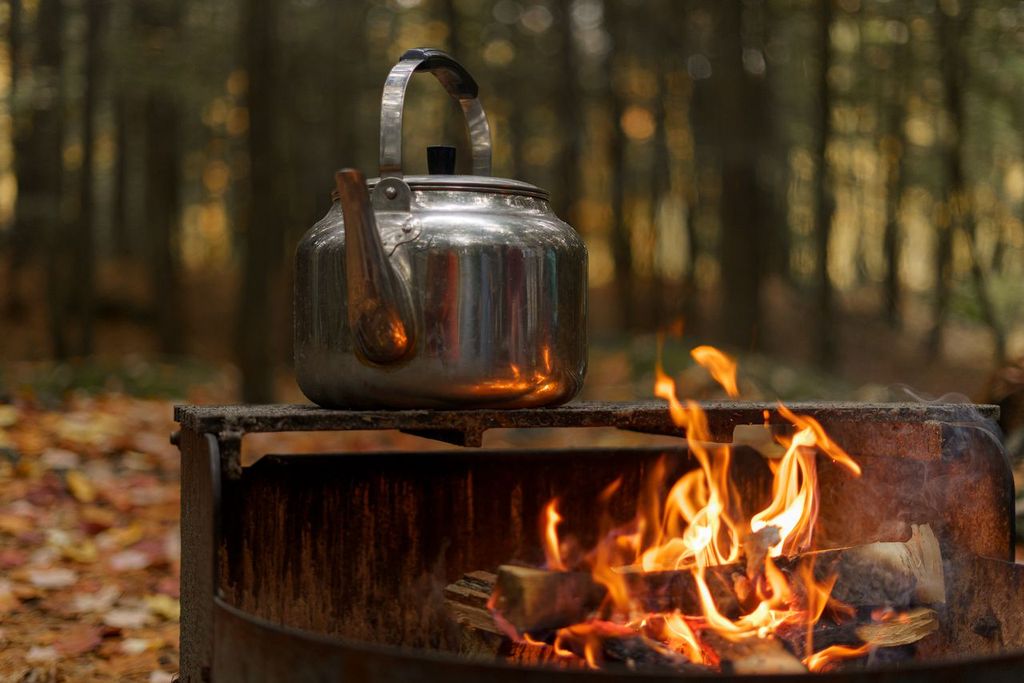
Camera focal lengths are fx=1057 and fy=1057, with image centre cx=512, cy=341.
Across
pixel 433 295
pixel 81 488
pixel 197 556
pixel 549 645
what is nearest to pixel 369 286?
pixel 433 295

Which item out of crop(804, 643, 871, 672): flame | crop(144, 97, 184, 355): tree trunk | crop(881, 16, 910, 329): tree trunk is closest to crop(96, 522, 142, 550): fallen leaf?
crop(804, 643, 871, 672): flame

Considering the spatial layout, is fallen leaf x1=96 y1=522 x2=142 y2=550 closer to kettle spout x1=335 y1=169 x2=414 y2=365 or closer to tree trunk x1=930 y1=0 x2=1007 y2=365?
kettle spout x1=335 y1=169 x2=414 y2=365

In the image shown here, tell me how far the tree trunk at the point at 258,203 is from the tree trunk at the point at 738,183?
417cm

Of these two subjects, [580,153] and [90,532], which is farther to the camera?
[580,153]

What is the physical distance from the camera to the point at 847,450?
2395 mm

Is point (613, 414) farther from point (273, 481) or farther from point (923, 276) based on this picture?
point (923, 276)

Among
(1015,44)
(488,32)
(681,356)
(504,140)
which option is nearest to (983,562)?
(681,356)

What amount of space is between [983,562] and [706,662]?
2.21 ft

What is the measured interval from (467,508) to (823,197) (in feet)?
38.2

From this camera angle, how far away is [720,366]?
2326 millimetres

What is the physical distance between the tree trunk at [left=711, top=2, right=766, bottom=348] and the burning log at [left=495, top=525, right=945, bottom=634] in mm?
7396

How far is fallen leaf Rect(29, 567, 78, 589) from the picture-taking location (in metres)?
3.38

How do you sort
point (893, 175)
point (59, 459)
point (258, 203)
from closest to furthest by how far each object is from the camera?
point (59, 459), point (258, 203), point (893, 175)

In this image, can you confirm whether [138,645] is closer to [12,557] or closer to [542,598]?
[12,557]
